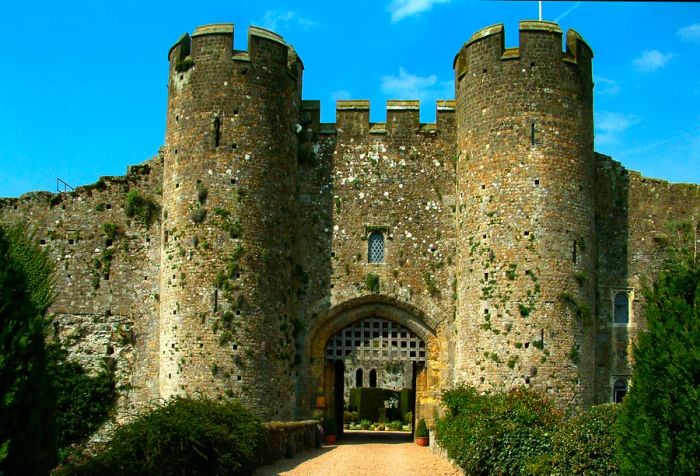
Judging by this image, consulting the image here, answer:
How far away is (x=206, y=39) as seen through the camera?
23047 millimetres

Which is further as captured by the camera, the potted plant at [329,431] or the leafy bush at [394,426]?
the leafy bush at [394,426]

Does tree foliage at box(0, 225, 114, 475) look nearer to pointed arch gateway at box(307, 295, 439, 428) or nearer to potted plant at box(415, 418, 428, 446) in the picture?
pointed arch gateway at box(307, 295, 439, 428)

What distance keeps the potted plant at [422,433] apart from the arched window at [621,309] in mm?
5873

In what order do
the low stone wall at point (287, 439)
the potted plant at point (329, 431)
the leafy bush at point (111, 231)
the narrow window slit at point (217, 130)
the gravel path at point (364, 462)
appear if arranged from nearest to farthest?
the gravel path at point (364, 462), the low stone wall at point (287, 439), the narrow window slit at point (217, 130), the potted plant at point (329, 431), the leafy bush at point (111, 231)

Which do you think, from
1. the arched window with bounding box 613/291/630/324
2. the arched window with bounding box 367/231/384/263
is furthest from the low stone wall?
the arched window with bounding box 613/291/630/324

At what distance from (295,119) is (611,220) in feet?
29.8

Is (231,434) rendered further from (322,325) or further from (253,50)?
(253,50)

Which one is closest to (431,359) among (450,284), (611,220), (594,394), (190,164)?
(450,284)

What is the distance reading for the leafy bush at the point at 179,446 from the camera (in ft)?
43.7

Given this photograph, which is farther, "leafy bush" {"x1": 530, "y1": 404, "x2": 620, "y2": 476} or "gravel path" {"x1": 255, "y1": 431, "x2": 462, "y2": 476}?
"gravel path" {"x1": 255, "y1": 431, "x2": 462, "y2": 476}

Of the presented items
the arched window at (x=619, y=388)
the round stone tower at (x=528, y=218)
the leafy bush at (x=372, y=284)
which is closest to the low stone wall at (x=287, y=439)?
the leafy bush at (x=372, y=284)

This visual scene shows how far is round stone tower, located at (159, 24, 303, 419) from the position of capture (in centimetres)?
2178

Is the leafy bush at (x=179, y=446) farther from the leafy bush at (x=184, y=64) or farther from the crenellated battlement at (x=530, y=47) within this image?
the crenellated battlement at (x=530, y=47)

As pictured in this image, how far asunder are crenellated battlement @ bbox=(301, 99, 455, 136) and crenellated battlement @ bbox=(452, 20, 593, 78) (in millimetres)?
1676
